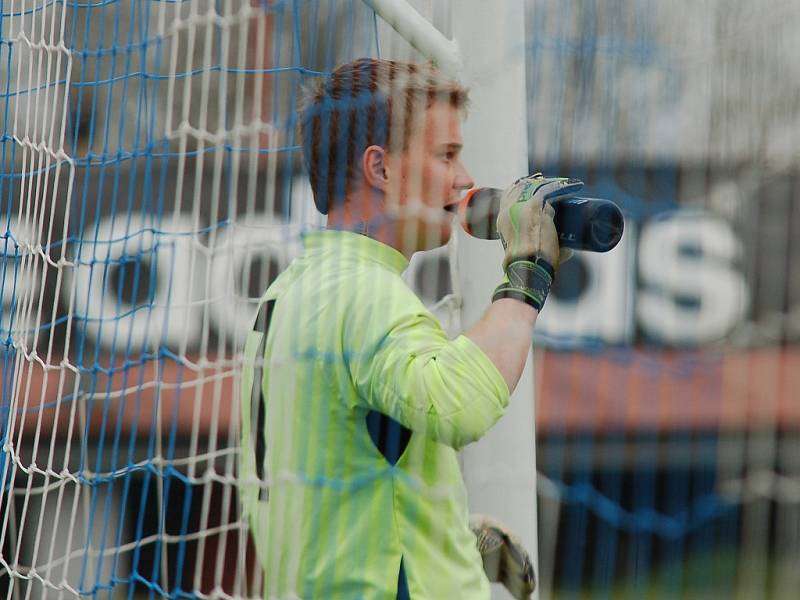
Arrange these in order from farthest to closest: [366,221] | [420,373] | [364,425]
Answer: [366,221], [364,425], [420,373]

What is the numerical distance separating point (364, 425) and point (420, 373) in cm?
18

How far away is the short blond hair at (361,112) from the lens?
1.59 m

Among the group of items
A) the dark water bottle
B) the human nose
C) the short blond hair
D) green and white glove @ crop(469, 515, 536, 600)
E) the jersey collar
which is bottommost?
green and white glove @ crop(469, 515, 536, 600)

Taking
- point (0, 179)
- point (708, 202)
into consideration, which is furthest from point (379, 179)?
point (0, 179)

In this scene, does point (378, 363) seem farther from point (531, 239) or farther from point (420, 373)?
point (531, 239)

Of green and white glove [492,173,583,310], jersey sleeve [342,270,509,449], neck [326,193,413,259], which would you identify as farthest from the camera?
neck [326,193,413,259]

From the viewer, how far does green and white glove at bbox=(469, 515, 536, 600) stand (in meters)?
1.78

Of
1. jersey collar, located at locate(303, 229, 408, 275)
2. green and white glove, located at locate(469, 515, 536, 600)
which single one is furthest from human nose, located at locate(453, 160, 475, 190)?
Result: green and white glove, located at locate(469, 515, 536, 600)

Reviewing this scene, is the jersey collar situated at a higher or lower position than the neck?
lower

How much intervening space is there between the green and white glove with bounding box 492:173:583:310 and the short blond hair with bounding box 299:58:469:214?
18 cm

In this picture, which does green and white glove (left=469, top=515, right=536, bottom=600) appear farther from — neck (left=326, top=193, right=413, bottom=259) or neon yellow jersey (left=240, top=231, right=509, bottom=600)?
neck (left=326, top=193, right=413, bottom=259)

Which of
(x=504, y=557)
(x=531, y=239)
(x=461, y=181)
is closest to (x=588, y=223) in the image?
(x=531, y=239)

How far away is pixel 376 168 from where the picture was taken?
1.58 m

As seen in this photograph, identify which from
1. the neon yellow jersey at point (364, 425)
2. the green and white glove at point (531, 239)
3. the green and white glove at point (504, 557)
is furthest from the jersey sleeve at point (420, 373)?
the green and white glove at point (504, 557)
